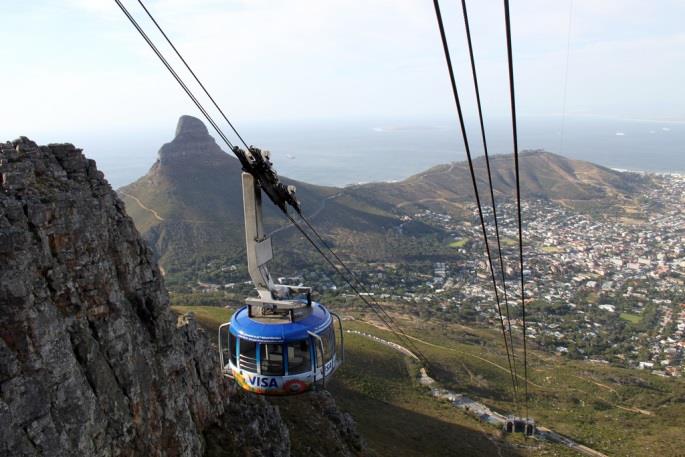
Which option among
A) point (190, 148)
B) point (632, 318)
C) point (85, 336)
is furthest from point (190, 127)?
point (85, 336)

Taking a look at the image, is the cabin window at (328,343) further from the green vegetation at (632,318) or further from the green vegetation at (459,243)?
the green vegetation at (459,243)

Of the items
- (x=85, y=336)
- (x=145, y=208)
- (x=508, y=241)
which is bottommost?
(x=508, y=241)

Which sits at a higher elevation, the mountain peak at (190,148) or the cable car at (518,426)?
the mountain peak at (190,148)

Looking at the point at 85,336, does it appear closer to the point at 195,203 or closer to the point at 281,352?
the point at 281,352

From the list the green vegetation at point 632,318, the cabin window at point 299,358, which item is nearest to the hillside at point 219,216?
the green vegetation at point 632,318

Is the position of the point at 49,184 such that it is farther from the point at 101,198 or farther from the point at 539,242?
the point at 539,242

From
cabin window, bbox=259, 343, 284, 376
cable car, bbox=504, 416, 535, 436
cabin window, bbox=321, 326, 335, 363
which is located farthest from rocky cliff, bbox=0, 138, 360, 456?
cable car, bbox=504, 416, 535, 436

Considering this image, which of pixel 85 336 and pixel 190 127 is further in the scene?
pixel 190 127
